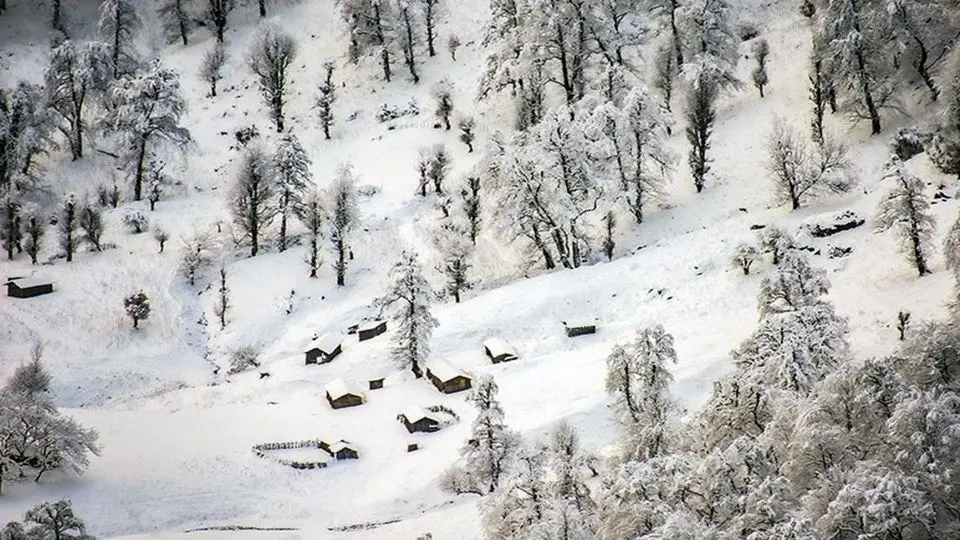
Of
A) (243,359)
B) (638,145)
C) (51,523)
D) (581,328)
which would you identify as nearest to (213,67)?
(243,359)

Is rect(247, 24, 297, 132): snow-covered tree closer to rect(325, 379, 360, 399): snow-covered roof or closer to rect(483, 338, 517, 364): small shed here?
rect(325, 379, 360, 399): snow-covered roof

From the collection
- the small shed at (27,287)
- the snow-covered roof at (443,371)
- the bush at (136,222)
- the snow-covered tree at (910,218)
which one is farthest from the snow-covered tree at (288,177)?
the snow-covered tree at (910,218)

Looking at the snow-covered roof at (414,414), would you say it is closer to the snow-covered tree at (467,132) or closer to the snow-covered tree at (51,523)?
the snow-covered tree at (51,523)

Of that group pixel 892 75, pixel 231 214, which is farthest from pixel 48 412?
pixel 892 75

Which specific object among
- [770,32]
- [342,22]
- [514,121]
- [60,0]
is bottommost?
[514,121]

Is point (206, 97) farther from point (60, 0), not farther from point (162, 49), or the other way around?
point (60, 0)

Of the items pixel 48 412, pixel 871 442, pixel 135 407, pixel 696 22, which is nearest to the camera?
pixel 871 442
